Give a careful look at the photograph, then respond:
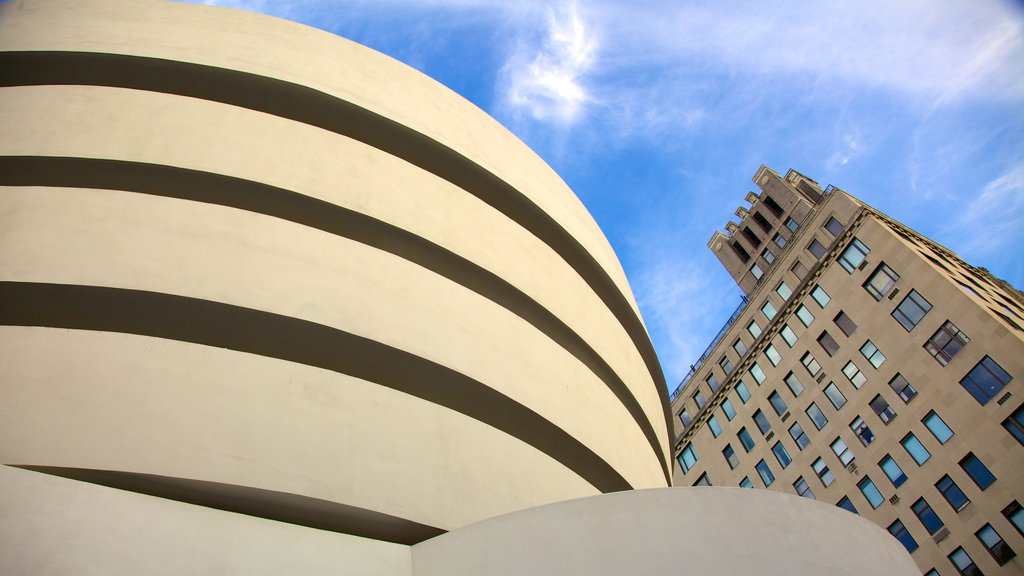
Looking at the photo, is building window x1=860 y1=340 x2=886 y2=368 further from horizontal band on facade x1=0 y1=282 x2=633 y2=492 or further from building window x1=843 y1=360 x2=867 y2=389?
horizontal band on facade x1=0 y1=282 x2=633 y2=492

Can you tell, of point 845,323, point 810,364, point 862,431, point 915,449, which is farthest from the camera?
point 810,364

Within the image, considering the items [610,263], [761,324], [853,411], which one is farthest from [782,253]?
[610,263]

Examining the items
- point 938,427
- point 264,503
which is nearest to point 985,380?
point 938,427

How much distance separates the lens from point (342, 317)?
5.04 m

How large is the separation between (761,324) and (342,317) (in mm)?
40256

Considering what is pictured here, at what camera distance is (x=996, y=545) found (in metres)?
24.6

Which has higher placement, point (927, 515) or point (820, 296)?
point (820, 296)

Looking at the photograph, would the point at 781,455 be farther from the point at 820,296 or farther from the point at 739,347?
the point at 820,296

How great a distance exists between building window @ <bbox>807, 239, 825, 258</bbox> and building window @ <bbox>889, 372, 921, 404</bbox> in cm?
953

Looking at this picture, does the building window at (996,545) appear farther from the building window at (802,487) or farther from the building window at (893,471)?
the building window at (802,487)

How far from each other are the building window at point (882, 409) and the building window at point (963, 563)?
615cm

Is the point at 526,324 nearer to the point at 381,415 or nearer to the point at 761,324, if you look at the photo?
the point at 381,415

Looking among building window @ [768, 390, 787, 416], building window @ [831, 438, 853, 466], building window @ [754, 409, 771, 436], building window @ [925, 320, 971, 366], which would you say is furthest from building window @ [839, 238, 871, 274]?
building window @ [754, 409, 771, 436]

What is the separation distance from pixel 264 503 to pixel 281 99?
439 cm
